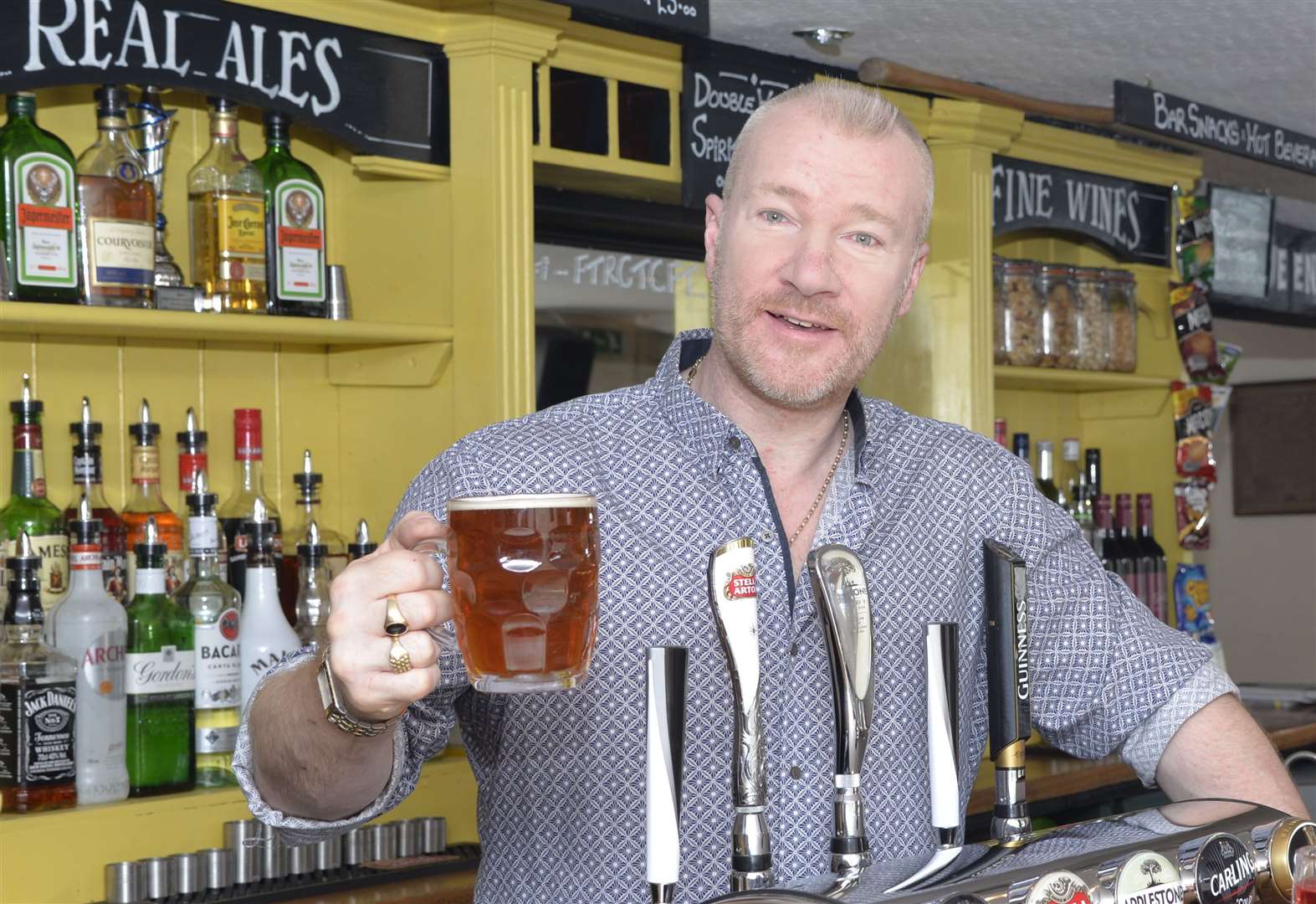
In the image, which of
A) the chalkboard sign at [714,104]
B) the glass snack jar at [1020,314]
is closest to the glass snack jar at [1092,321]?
the glass snack jar at [1020,314]

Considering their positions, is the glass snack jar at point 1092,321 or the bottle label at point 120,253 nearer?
the bottle label at point 120,253

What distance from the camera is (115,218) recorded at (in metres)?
1.99

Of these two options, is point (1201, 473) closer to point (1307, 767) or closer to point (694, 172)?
point (1307, 767)

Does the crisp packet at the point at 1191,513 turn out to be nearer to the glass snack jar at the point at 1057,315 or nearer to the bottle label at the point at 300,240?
the glass snack jar at the point at 1057,315

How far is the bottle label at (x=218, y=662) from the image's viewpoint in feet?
6.77

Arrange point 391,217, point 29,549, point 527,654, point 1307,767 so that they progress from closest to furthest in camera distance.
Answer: point 527,654
point 29,549
point 391,217
point 1307,767

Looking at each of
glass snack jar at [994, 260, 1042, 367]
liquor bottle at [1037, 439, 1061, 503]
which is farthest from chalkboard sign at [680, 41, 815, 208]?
liquor bottle at [1037, 439, 1061, 503]

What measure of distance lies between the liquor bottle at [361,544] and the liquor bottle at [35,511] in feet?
1.29

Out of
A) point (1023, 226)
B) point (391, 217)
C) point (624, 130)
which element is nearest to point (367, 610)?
point (391, 217)

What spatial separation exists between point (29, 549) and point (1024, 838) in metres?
1.33

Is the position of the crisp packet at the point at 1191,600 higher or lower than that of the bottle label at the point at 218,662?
lower

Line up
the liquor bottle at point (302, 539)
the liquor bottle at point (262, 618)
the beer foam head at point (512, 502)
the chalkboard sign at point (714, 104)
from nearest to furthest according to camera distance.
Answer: the beer foam head at point (512, 502), the liquor bottle at point (262, 618), the liquor bottle at point (302, 539), the chalkboard sign at point (714, 104)

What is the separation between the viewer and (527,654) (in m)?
0.82

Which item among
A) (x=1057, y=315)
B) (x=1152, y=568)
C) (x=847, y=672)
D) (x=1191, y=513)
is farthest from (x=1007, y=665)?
(x=1191, y=513)
